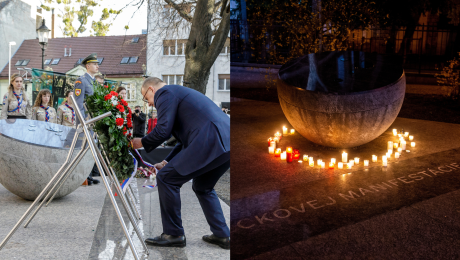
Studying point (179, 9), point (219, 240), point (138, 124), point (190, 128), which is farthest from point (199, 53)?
→ point (219, 240)

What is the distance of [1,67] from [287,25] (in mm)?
33176

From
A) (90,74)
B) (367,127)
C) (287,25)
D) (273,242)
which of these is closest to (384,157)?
(367,127)

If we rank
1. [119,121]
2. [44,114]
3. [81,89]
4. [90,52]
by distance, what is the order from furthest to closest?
[90,52]
[44,114]
[81,89]
[119,121]

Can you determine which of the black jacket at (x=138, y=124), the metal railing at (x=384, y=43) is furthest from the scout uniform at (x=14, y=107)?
the metal railing at (x=384, y=43)

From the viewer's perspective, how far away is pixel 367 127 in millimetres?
1864

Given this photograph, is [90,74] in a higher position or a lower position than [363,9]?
lower

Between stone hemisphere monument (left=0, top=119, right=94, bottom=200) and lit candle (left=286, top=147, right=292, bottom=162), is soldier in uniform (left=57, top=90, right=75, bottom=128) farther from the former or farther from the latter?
lit candle (left=286, top=147, right=292, bottom=162)

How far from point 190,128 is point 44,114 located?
13.6 ft

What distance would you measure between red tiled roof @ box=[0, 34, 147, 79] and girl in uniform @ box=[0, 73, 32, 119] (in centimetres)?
1959

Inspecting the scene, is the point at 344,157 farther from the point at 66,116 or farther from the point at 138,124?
the point at 138,124

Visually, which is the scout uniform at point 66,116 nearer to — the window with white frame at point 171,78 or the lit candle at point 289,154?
the lit candle at point 289,154

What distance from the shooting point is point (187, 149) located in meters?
2.96

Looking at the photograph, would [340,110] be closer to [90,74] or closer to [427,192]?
[427,192]

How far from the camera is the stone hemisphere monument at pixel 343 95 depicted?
187cm
